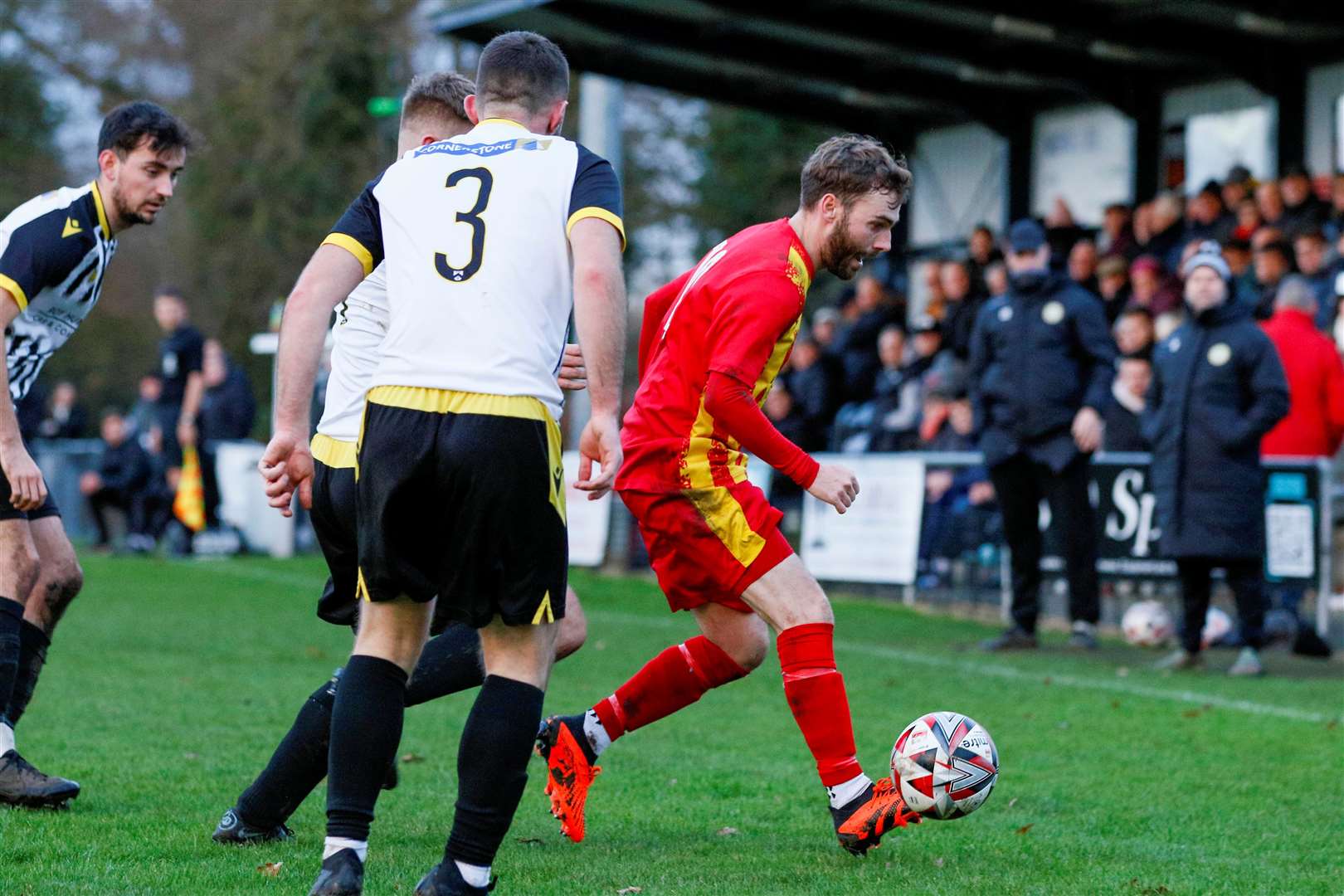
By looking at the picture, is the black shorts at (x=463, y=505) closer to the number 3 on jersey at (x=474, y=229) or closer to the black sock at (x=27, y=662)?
the number 3 on jersey at (x=474, y=229)

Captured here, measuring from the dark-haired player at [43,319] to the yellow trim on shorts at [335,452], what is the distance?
95cm

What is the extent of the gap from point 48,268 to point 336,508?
52.7 inches

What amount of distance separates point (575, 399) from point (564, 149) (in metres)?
15.0

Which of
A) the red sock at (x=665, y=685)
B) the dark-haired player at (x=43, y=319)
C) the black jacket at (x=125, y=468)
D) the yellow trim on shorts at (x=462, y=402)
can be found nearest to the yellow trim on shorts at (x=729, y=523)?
the red sock at (x=665, y=685)

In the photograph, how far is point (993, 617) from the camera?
43.1 ft

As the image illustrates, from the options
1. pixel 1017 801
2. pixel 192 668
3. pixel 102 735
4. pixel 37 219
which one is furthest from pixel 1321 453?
pixel 37 219

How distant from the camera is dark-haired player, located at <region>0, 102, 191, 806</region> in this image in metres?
5.32

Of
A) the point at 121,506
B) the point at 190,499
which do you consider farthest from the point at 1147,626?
the point at 121,506

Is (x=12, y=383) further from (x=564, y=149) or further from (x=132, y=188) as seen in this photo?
(x=564, y=149)

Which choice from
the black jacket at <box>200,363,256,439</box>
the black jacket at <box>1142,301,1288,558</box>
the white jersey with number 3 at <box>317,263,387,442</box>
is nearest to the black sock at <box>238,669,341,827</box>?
the white jersey with number 3 at <box>317,263,387,442</box>

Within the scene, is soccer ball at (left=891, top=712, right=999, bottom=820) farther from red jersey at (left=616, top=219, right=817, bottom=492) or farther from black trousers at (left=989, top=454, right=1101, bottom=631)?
black trousers at (left=989, top=454, right=1101, bottom=631)

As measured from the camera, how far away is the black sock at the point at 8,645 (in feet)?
18.0

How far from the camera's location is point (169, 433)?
19.1m

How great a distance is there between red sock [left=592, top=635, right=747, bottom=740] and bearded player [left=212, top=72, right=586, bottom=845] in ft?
1.35
